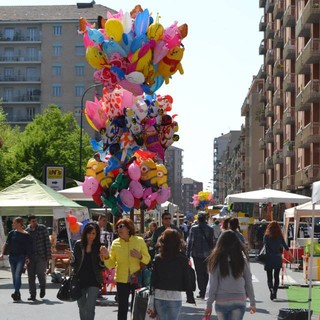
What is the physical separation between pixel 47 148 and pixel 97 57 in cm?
6210

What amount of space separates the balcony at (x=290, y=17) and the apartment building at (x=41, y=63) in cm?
4493

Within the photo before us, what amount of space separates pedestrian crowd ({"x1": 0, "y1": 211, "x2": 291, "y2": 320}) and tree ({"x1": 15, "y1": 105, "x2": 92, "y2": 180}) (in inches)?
2313

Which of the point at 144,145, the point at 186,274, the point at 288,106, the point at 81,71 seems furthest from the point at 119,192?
the point at 81,71

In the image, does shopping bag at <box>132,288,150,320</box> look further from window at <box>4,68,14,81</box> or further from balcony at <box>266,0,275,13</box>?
window at <box>4,68,14,81</box>

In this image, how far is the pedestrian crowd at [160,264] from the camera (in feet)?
32.8

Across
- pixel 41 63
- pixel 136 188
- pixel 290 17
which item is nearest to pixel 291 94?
pixel 290 17

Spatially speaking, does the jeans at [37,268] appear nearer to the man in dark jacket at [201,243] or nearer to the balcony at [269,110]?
the man in dark jacket at [201,243]

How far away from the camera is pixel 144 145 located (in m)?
20.1

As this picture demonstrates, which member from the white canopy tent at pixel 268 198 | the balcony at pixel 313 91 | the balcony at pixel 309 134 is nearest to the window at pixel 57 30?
the balcony at pixel 309 134

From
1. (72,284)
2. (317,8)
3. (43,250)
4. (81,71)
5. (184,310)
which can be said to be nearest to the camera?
(72,284)

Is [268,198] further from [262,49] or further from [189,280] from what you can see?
[262,49]

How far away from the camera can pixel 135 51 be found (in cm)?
1952

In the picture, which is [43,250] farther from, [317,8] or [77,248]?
[317,8]

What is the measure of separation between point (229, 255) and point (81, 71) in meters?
106
